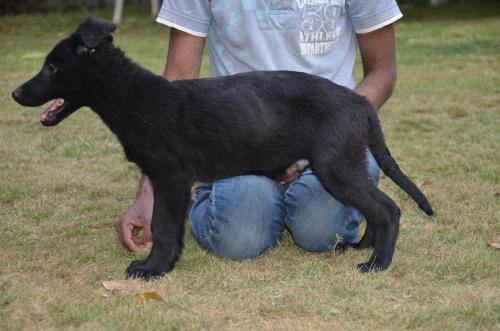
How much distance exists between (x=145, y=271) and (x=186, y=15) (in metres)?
1.45

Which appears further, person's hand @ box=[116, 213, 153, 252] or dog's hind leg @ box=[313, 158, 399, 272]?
person's hand @ box=[116, 213, 153, 252]

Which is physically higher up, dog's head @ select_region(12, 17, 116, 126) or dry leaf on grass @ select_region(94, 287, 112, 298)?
dog's head @ select_region(12, 17, 116, 126)

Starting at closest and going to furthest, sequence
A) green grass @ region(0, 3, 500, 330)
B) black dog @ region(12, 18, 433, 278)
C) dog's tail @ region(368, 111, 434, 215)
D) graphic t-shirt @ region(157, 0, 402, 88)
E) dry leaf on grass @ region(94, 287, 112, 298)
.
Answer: green grass @ region(0, 3, 500, 330)
dry leaf on grass @ region(94, 287, 112, 298)
black dog @ region(12, 18, 433, 278)
dog's tail @ region(368, 111, 434, 215)
graphic t-shirt @ region(157, 0, 402, 88)

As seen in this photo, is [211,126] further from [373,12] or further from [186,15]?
[373,12]

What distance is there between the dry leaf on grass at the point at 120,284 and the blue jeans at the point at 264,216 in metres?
0.70

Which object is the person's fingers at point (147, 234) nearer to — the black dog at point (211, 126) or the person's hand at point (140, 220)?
the person's hand at point (140, 220)

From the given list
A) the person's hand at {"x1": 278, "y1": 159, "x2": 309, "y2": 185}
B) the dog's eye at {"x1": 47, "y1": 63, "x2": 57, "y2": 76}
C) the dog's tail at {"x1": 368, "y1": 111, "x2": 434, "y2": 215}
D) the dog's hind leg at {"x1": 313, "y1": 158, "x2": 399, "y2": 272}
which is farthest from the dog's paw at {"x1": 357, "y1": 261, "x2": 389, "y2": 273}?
the dog's eye at {"x1": 47, "y1": 63, "x2": 57, "y2": 76}

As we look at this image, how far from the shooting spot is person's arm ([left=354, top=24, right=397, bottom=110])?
14.6ft

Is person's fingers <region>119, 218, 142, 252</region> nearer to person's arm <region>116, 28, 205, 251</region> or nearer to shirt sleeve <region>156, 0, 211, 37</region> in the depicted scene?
person's arm <region>116, 28, 205, 251</region>

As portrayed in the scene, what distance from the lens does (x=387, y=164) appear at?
3.83m

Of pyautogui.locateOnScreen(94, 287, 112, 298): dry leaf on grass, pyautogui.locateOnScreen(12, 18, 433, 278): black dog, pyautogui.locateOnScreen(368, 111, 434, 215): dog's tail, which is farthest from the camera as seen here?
pyautogui.locateOnScreen(368, 111, 434, 215): dog's tail

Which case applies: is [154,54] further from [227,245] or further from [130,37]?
[227,245]

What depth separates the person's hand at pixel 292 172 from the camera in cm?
419

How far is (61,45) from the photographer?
12.1ft
